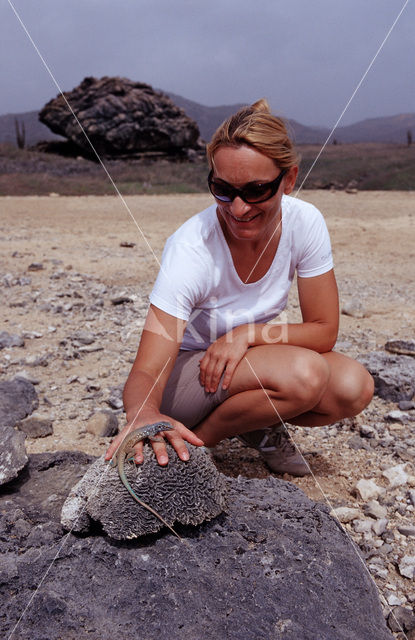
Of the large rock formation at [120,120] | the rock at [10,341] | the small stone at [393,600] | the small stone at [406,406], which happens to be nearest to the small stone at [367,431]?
the small stone at [406,406]

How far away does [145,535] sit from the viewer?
76.7 inches

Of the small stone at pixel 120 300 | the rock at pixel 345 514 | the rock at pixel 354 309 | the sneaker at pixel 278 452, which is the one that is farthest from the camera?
the small stone at pixel 120 300

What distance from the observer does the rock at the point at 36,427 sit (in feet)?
10.8

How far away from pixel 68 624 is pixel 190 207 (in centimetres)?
1179

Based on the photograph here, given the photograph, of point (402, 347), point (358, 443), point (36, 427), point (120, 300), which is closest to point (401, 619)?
point (358, 443)

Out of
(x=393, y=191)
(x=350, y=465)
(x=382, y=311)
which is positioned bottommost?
(x=393, y=191)

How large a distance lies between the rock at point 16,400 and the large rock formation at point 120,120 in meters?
28.2

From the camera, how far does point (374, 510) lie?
2.58 meters

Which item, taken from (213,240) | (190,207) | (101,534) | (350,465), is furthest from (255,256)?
(190,207)

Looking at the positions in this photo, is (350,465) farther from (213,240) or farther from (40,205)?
(40,205)

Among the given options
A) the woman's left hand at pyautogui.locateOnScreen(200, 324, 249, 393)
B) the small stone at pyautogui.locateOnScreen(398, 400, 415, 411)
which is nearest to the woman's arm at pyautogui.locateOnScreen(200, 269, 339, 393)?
the woman's left hand at pyautogui.locateOnScreen(200, 324, 249, 393)

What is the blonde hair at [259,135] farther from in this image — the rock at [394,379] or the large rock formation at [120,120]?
the large rock formation at [120,120]

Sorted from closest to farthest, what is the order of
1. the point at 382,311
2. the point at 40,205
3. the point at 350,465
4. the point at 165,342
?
the point at 165,342 < the point at 350,465 < the point at 382,311 < the point at 40,205

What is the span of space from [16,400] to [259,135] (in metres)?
2.22
